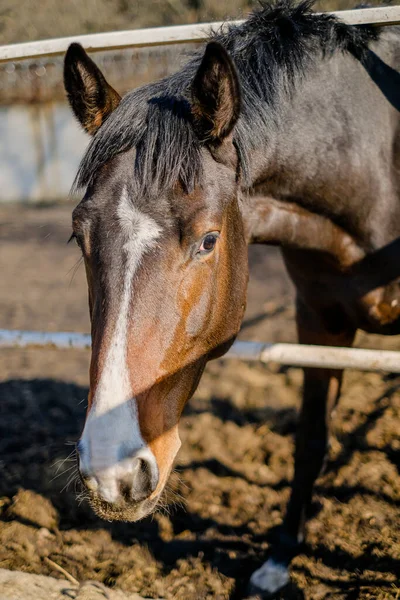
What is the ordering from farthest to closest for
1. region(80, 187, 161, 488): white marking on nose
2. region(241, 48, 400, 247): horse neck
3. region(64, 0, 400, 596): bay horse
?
region(241, 48, 400, 247): horse neck → region(64, 0, 400, 596): bay horse → region(80, 187, 161, 488): white marking on nose

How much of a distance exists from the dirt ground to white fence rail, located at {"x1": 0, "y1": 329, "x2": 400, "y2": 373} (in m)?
0.57

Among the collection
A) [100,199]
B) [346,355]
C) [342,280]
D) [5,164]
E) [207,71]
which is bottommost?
[5,164]

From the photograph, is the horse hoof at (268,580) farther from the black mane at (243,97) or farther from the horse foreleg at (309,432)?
the black mane at (243,97)

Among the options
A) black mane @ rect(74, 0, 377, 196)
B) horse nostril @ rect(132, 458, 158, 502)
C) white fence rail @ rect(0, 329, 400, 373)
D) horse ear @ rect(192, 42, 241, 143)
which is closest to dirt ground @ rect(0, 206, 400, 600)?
white fence rail @ rect(0, 329, 400, 373)

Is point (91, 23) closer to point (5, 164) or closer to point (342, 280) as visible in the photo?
point (5, 164)

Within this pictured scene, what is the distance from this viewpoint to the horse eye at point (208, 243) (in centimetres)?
182

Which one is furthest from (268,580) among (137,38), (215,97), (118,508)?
(137,38)

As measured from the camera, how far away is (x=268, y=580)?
2.63m

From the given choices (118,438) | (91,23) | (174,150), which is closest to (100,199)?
(174,150)

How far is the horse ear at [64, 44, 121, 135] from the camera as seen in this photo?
1983 mm

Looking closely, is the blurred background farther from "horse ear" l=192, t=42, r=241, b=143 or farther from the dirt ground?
"horse ear" l=192, t=42, r=241, b=143

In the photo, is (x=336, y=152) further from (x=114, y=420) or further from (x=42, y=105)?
(x=42, y=105)

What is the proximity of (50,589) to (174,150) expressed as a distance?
1.78 meters

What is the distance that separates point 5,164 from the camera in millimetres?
13602
